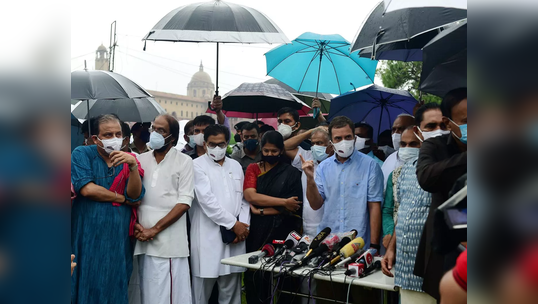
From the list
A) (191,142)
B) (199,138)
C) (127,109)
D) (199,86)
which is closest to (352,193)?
(199,138)

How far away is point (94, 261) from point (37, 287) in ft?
11.7

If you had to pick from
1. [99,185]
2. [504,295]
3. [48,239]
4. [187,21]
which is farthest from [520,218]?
[187,21]

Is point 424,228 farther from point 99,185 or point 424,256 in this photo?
point 99,185

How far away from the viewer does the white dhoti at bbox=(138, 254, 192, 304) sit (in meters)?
4.86

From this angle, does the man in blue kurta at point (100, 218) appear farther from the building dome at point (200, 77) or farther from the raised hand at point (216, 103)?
the building dome at point (200, 77)

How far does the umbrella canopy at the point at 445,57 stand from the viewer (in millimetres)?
2686

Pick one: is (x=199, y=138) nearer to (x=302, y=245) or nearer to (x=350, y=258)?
(x=302, y=245)

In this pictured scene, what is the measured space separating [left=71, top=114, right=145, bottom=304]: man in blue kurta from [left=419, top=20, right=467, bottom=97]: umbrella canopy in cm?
238

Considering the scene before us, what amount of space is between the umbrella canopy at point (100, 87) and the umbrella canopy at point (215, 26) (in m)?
0.54

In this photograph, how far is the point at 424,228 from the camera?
3.19m

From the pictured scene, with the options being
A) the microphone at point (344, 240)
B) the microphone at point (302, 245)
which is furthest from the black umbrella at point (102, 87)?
the microphone at point (344, 240)

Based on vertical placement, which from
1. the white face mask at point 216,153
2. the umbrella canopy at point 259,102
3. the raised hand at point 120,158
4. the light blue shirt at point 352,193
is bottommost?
the light blue shirt at point 352,193

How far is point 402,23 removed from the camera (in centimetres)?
394

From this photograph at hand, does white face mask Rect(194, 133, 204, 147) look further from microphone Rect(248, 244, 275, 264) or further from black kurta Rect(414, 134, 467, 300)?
black kurta Rect(414, 134, 467, 300)
